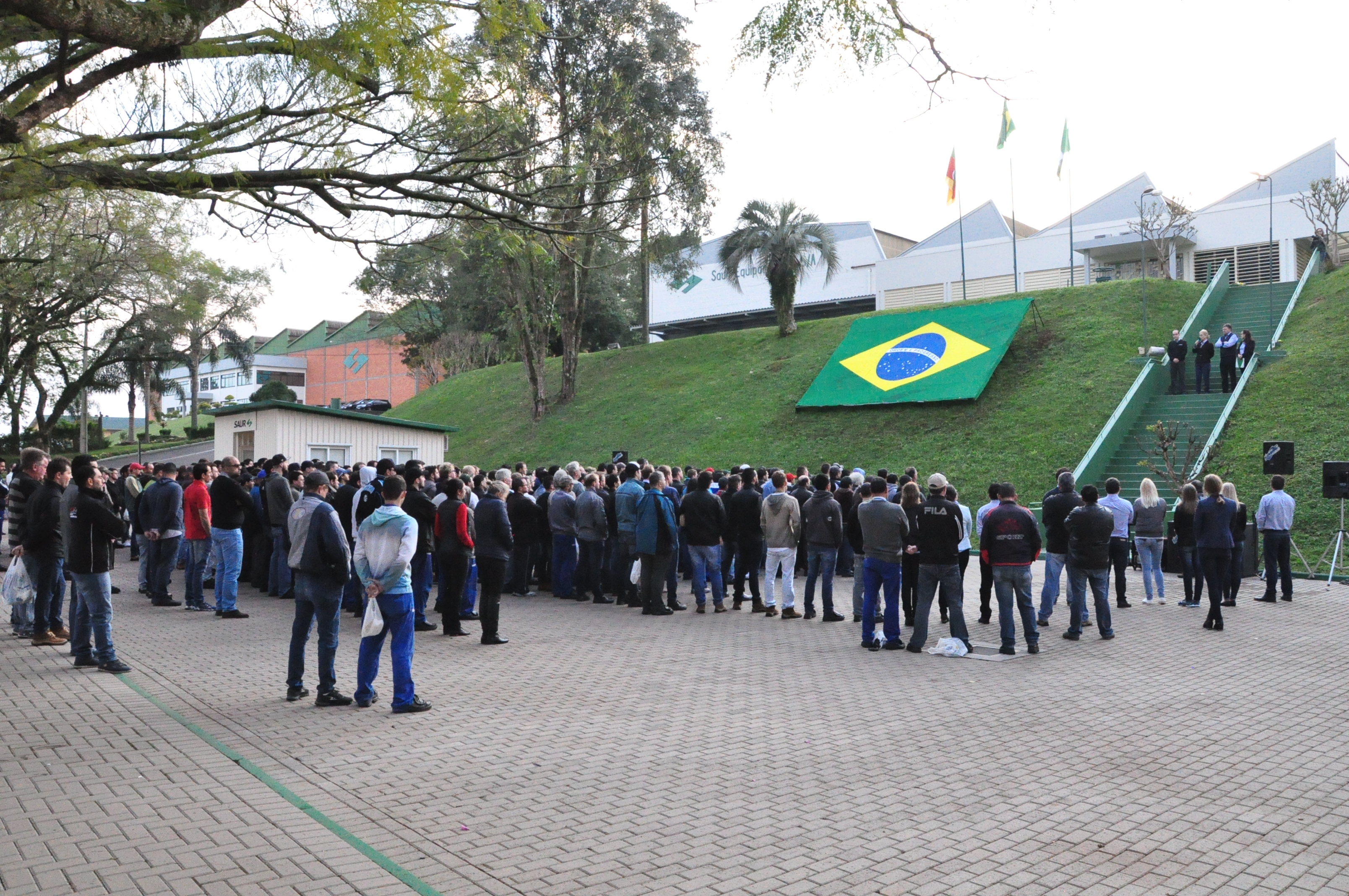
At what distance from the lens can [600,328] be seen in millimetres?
54656

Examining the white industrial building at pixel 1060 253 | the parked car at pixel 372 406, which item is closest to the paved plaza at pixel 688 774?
the white industrial building at pixel 1060 253

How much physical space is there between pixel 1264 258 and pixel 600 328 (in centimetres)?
3237

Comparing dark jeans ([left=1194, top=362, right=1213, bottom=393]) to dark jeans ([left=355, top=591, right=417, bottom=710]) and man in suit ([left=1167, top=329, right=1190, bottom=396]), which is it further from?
dark jeans ([left=355, top=591, right=417, bottom=710])

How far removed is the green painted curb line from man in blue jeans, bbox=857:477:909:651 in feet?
21.0

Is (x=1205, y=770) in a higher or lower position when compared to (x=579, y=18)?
lower

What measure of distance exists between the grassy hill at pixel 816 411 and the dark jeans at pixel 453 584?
50.4 feet

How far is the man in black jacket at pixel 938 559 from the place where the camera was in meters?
9.97

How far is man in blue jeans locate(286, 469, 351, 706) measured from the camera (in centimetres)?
761

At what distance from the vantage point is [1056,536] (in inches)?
467

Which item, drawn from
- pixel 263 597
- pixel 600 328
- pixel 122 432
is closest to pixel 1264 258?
pixel 600 328

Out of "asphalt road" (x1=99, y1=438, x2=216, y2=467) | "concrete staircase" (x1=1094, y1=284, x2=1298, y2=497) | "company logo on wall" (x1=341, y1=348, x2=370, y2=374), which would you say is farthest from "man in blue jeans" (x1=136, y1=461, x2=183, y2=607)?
"company logo on wall" (x1=341, y1=348, x2=370, y2=374)

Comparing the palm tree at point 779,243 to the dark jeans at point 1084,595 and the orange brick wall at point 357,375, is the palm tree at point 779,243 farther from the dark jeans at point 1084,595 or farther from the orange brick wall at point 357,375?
the orange brick wall at point 357,375

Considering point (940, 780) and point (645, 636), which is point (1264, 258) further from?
point (940, 780)

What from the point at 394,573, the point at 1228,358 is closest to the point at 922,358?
the point at 1228,358
